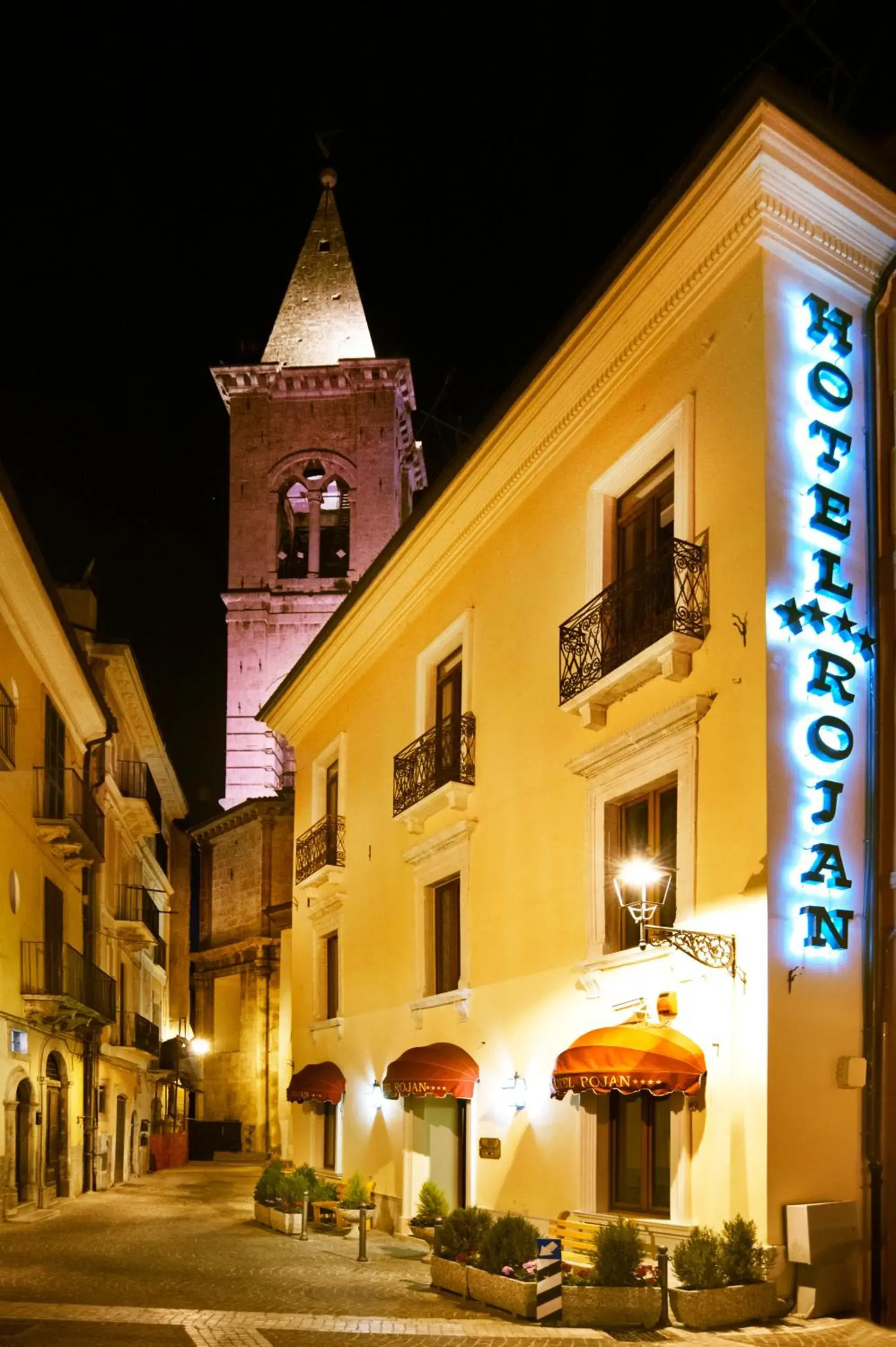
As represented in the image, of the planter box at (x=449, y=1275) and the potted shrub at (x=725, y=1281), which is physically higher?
the potted shrub at (x=725, y=1281)

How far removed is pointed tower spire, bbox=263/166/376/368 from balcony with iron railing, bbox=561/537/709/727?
3895cm

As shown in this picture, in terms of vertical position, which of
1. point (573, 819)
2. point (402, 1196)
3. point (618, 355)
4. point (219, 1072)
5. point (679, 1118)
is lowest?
point (219, 1072)

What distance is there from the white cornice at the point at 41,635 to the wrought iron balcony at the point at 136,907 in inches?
261

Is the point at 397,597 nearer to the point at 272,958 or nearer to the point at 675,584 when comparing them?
the point at 675,584

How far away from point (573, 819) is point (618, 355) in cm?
492

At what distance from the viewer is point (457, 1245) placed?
13.4 metres

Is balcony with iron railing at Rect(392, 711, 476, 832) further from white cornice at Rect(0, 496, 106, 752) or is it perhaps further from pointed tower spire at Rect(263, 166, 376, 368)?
pointed tower spire at Rect(263, 166, 376, 368)

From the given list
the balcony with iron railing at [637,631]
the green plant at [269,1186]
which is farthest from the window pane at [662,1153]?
the green plant at [269,1186]

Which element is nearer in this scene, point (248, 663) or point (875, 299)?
point (875, 299)

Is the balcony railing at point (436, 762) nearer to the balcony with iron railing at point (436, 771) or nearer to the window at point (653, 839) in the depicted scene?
the balcony with iron railing at point (436, 771)

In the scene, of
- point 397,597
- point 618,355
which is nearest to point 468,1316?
point 618,355

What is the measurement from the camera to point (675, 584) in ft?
42.4

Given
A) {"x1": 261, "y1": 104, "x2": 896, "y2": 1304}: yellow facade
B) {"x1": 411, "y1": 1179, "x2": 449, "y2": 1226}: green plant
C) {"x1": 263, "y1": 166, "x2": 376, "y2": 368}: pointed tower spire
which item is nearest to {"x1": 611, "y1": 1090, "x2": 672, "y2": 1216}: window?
{"x1": 261, "y1": 104, "x2": 896, "y2": 1304}: yellow facade

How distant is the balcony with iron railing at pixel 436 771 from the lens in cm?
1848
